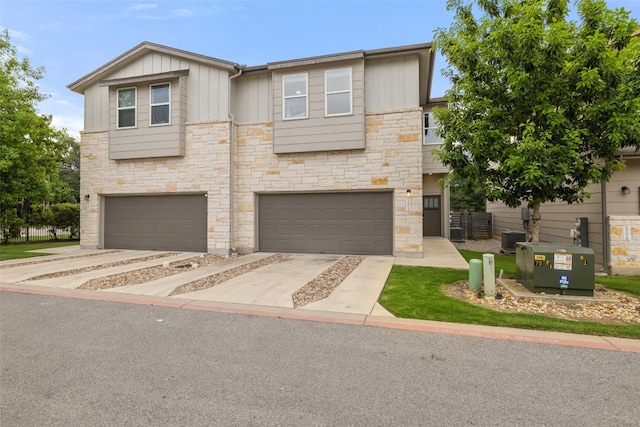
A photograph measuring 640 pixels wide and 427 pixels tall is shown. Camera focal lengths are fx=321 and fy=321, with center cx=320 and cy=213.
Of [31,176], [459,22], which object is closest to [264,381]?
[459,22]

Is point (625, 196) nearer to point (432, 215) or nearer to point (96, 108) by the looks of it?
point (432, 215)

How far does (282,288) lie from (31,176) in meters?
14.2

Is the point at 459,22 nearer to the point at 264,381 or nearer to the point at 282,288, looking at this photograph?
the point at 282,288

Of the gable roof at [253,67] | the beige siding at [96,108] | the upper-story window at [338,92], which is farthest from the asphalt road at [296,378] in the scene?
the beige siding at [96,108]

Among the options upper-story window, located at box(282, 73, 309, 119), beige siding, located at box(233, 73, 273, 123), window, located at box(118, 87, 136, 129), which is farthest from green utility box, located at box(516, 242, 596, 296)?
window, located at box(118, 87, 136, 129)

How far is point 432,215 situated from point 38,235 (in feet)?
72.3

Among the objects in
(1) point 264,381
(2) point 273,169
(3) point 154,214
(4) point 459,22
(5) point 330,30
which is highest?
(5) point 330,30

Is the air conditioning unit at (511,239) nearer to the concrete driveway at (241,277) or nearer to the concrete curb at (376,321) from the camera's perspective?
the concrete driveway at (241,277)

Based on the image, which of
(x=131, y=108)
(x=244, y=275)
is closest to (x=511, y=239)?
(x=244, y=275)

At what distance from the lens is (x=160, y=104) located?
39.1 feet

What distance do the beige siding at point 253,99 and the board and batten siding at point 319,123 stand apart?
1.73 feet

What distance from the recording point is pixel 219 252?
37.9ft

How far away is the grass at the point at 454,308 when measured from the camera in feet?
13.8

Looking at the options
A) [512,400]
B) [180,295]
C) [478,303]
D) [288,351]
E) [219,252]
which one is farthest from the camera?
[219,252]
